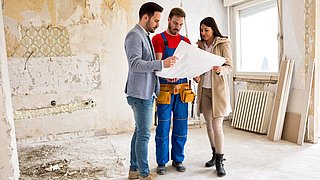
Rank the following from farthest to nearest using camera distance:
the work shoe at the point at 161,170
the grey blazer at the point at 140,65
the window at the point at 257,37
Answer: the window at the point at 257,37
the work shoe at the point at 161,170
the grey blazer at the point at 140,65

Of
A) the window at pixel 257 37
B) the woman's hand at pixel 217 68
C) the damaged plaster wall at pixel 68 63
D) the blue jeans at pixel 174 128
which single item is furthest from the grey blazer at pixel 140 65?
the window at pixel 257 37

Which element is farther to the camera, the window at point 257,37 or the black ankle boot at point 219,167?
the window at point 257,37

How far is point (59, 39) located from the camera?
3910 millimetres

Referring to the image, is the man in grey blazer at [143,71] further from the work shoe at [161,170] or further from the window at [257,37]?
the window at [257,37]

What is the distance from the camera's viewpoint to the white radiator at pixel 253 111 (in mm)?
3742

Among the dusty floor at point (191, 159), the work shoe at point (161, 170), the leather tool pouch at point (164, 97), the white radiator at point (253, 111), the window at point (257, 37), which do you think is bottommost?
the dusty floor at point (191, 159)

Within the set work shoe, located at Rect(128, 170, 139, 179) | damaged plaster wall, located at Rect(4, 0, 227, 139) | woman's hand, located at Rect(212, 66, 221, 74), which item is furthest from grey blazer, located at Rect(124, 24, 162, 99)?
damaged plaster wall, located at Rect(4, 0, 227, 139)

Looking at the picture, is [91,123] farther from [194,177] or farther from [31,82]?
[194,177]

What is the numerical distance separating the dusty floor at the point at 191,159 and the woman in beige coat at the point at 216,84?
309 mm

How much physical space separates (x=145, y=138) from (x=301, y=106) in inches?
84.0

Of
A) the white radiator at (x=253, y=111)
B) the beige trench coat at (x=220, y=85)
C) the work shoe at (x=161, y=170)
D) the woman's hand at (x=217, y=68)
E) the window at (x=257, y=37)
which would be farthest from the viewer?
the window at (x=257, y=37)

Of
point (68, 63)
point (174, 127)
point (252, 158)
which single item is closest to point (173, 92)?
point (174, 127)

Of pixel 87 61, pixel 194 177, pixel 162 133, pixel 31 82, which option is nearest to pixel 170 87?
pixel 162 133

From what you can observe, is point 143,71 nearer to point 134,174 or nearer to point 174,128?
point 174,128
